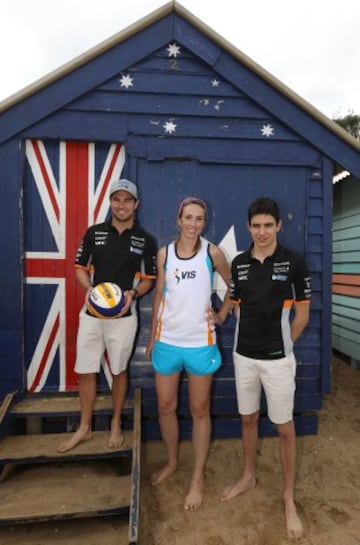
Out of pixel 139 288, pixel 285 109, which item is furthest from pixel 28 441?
pixel 285 109

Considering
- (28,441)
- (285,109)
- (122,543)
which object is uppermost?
(285,109)

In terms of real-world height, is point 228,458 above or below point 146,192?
below

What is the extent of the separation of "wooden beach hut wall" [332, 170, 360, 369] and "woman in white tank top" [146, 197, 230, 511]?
171 inches

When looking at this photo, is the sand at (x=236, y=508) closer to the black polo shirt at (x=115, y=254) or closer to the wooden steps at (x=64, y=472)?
the wooden steps at (x=64, y=472)

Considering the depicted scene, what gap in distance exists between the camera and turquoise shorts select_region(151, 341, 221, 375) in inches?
114

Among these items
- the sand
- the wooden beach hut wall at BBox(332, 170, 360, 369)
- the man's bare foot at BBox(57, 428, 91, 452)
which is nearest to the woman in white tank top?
the sand

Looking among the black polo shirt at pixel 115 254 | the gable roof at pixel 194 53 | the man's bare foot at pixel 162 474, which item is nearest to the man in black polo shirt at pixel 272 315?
the black polo shirt at pixel 115 254

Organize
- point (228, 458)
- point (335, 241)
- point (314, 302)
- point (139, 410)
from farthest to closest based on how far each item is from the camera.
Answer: point (335, 241), point (314, 302), point (228, 458), point (139, 410)

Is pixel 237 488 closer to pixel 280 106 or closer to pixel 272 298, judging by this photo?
pixel 272 298

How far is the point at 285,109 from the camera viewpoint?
387 cm

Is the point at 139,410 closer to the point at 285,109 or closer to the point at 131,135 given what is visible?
the point at 131,135

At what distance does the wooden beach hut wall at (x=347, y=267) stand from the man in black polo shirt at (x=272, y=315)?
4.20 meters

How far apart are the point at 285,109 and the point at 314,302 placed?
6.62ft

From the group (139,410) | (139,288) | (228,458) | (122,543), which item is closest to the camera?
(122,543)
